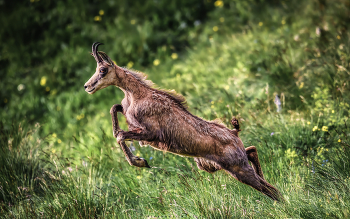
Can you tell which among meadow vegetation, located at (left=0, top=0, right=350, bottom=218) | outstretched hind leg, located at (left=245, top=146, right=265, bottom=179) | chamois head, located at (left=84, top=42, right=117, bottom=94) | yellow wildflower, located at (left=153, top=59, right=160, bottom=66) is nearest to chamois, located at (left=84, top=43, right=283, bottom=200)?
chamois head, located at (left=84, top=42, right=117, bottom=94)

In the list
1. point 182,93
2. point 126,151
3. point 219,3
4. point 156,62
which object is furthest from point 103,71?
point 219,3

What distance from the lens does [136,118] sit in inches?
115

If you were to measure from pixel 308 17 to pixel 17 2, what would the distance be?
8946 mm

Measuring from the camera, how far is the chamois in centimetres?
293

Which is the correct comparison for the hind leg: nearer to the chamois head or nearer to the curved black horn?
the chamois head

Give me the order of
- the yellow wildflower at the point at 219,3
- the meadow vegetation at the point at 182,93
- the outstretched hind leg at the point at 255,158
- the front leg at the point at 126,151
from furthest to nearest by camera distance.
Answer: the yellow wildflower at the point at 219,3, the meadow vegetation at the point at 182,93, the outstretched hind leg at the point at 255,158, the front leg at the point at 126,151

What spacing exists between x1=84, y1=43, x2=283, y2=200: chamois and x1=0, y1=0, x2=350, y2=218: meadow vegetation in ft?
1.61

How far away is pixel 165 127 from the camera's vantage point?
2.96 m

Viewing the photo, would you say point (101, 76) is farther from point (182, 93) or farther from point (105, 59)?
point (182, 93)

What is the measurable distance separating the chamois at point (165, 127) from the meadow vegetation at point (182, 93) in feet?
1.61

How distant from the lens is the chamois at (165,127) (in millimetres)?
2932

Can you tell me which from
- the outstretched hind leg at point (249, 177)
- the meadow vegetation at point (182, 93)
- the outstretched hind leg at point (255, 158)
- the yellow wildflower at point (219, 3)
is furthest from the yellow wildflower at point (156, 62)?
the outstretched hind leg at point (249, 177)

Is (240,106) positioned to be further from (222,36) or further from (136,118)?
(222,36)

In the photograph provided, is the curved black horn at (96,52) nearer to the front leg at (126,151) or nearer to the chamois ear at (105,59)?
the chamois ear at (105,59)
